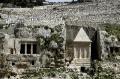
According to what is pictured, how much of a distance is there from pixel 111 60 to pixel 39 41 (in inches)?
342

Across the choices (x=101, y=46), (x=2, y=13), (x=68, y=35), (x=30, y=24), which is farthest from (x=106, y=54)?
(x=2, y=13)

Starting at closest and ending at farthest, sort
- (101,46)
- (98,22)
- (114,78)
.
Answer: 1. (114,78)
2. (101,46)
3. (98,22)

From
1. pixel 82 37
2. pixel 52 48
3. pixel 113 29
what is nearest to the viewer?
pixel 52 48

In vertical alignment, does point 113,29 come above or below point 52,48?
above

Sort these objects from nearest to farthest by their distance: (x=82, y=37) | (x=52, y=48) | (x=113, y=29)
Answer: (x=52, y=48), (x=82, y=37), (x=113, y=29)

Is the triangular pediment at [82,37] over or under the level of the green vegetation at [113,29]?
under

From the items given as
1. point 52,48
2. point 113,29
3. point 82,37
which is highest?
point 113,29

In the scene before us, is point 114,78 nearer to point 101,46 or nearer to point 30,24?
point 101,46

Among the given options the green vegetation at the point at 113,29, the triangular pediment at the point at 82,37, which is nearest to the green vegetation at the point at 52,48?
the triangular pediment at the point at 82,37

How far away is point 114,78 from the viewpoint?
2052 inches

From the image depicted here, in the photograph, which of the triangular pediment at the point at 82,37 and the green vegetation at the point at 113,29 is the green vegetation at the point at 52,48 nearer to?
the triangular pediment at the point at 82,37

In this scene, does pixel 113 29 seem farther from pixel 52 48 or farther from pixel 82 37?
pixel 52 48

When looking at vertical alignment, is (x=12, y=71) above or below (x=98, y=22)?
below

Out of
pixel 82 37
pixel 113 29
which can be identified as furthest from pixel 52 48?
pixel 113 29
